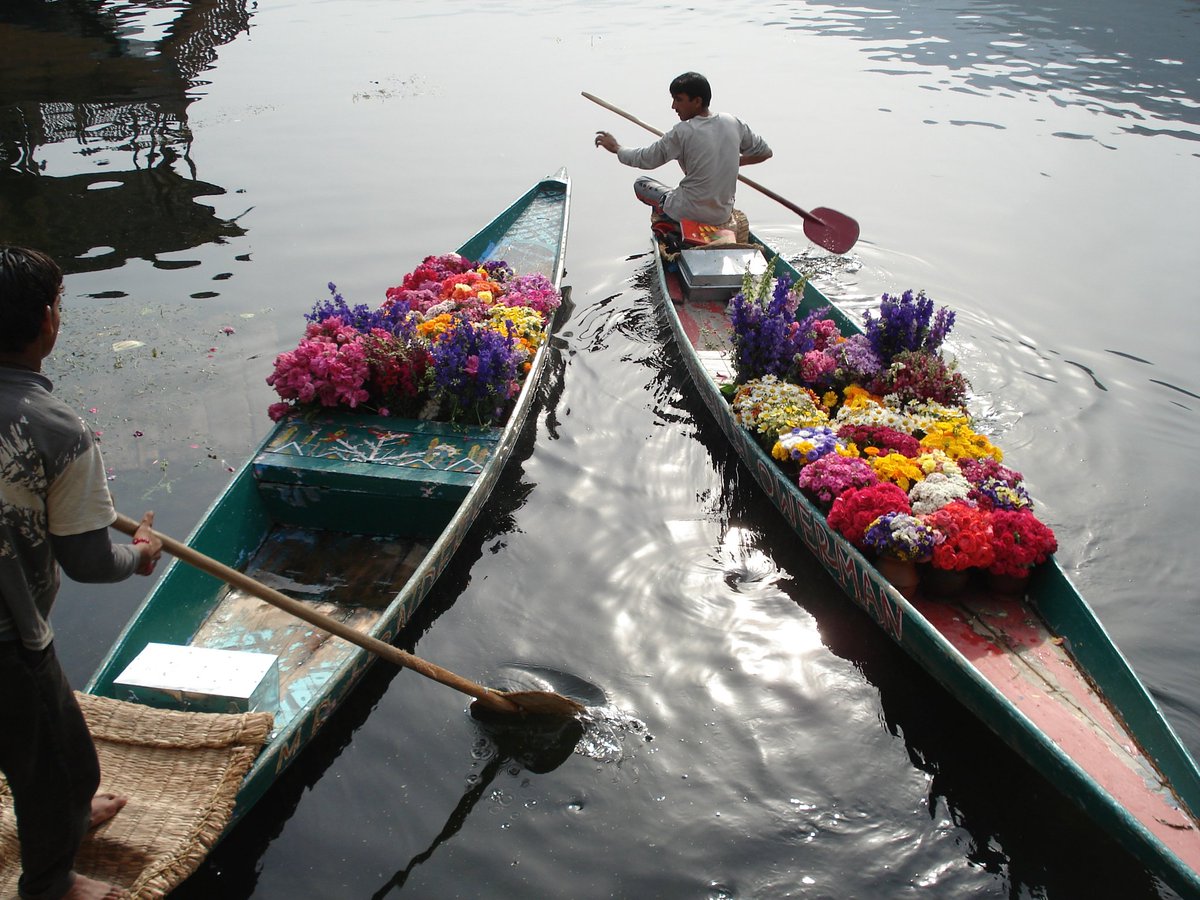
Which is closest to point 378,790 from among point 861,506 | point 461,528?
point 461,528

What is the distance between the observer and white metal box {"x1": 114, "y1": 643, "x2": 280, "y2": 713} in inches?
160

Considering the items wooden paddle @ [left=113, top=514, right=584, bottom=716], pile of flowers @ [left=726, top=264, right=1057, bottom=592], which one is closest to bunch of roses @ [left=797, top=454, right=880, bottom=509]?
pile of flowers @ [left=726, top=264, right=1057, bottom=592]

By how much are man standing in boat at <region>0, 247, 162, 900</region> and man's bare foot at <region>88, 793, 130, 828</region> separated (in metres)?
0.40

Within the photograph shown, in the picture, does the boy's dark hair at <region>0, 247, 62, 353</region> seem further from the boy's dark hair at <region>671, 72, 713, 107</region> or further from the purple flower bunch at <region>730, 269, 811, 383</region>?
the boy's dark hair at <region>671, 72, 713, 107</region>

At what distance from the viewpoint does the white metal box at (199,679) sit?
405cm

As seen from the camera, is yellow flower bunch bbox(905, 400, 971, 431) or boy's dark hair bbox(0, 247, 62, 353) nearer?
boy's dark hair bbox(0, 247, 62, 353)

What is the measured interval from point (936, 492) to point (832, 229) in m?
5.19

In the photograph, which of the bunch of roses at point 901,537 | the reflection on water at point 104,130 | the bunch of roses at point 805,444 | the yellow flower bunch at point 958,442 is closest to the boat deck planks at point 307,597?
the bunch of roses at point 805,444

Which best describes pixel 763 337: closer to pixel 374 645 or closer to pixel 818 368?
pixel 818 368

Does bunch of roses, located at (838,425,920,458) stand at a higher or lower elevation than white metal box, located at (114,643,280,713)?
higher

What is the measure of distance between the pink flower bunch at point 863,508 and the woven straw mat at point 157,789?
330cm

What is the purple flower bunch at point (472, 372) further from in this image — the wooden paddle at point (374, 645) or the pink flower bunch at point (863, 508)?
the pink flower bunch at point (863, 508)

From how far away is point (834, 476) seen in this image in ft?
18.5

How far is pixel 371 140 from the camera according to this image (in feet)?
48.4
